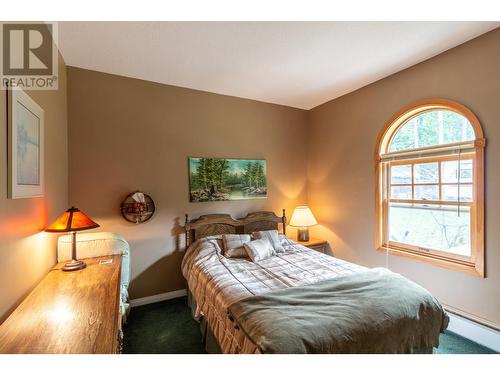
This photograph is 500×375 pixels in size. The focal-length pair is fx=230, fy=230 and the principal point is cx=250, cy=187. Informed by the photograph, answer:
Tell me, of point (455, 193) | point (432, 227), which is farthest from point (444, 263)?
point (455, 193)

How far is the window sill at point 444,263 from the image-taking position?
2042 millimetres

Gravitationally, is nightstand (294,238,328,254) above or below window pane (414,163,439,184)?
below

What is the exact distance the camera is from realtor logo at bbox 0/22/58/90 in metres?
1.30

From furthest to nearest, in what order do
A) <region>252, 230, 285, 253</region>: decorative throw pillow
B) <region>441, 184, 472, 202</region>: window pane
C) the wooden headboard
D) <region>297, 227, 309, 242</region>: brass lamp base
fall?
<region>297, 227, 309, 242</region>: brass lamp base
the wooden headboard
<region>252, 230, 285, 253</region>: decorative throw pillow
<region>441, 184, 472, 202</region>: window pane

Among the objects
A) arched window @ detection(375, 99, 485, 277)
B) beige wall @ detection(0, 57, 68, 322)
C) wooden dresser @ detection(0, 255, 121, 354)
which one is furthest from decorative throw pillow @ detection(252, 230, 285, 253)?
beige wall @ detection(0, 57, 68, 322)

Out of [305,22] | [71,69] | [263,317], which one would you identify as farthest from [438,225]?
[71,69]

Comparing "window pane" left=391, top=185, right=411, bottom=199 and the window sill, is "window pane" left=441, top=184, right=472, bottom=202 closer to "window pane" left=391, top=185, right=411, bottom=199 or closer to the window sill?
"window pane" left=391, top=185, right=411, bottom=199

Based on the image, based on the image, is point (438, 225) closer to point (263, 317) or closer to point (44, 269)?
point (263, 317)

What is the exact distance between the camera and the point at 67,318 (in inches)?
46.7

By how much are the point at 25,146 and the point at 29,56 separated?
2.15 feet

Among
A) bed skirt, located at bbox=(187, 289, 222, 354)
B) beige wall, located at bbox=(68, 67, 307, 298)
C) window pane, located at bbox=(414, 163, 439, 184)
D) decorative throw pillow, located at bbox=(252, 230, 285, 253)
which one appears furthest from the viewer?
decorative throw pillow, located at bbox=(252, 230, 285, 253)

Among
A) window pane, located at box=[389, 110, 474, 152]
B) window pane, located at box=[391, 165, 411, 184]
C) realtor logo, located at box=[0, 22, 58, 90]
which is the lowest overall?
window pane, located at box=[391, 165, 411, 184]

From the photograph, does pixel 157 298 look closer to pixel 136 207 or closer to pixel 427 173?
pixel 136 207

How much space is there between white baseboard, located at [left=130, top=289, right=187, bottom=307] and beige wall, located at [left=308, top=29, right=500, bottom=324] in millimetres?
2227
